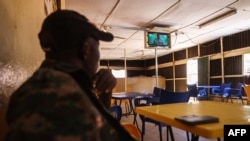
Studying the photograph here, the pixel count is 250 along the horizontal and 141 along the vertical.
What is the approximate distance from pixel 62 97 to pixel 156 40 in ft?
16.6

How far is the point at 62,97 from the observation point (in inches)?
20.6

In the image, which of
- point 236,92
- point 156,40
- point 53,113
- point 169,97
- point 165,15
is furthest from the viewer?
point 236,92

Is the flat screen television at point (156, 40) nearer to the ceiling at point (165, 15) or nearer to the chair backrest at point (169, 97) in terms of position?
the ceiling at point (165, 15)

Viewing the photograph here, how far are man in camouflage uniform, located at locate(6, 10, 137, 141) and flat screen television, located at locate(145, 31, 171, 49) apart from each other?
4.72 meters

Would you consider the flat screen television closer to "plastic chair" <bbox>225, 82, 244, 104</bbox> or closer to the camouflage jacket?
"plastic chair" <bbox>225, 82, 244, 104</bbox>

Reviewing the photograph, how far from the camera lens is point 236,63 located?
6891 mm

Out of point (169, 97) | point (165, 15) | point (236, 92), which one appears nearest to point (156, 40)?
point (165, 15)

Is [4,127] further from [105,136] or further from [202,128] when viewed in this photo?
[202,128]

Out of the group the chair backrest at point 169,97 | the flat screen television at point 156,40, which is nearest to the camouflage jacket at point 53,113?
the chair backrest at point 169,97

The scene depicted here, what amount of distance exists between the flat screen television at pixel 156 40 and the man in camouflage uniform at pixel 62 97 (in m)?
4.72

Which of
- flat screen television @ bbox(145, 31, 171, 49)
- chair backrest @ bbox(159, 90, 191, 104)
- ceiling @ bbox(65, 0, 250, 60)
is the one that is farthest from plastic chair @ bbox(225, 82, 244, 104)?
chair backrest @ bbox(159, 90, 191, 104)

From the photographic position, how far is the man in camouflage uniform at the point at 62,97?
0.50 metres

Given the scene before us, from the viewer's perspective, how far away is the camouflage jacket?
49 cm

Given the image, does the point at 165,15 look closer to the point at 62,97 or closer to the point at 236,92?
the point at 236,92
